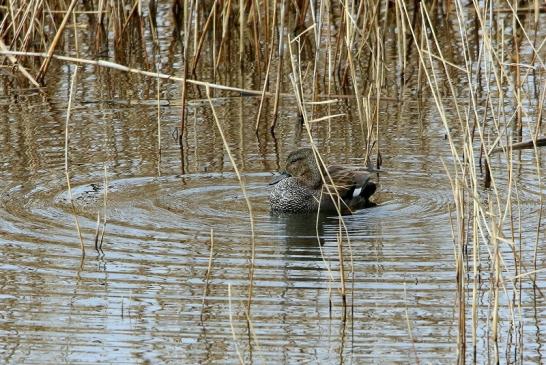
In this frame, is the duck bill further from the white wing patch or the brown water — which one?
the white wing patch

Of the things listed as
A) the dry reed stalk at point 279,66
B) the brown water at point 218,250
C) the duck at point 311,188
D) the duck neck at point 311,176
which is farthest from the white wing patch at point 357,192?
the dry reed stalk at point 279,66

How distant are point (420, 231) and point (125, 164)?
8.86 feet

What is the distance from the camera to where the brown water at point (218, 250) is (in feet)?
18.2

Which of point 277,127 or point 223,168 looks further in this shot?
point 277,127

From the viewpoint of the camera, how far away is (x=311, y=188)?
28.9ft

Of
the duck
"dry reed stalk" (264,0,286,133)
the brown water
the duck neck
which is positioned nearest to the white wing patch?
the duck

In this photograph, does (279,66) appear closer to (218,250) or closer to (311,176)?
(311,176)

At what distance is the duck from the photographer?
8.39 meters

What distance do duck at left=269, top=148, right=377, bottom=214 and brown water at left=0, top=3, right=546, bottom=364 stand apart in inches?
6.9

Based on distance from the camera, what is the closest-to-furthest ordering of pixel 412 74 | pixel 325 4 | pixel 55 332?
pixel 55 332, pixel 325 4, pixel 412 74

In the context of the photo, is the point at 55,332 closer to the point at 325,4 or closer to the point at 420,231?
the point at 420,231

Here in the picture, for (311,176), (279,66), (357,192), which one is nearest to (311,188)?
(311,176)

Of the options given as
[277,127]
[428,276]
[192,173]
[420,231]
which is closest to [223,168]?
[192,173]

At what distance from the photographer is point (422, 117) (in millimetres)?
10547
